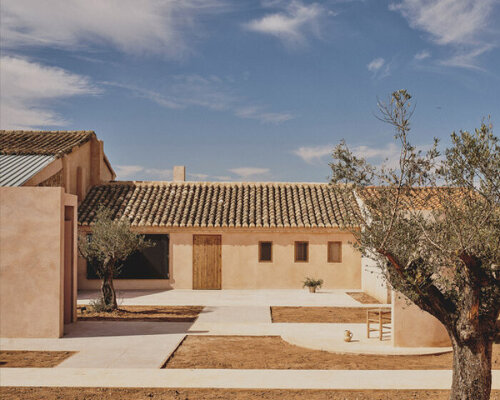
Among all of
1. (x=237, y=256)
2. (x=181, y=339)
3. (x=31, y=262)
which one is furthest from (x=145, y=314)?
(x=237, y=256)

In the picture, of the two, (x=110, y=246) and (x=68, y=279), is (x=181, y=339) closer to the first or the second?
(x=68, y=279)

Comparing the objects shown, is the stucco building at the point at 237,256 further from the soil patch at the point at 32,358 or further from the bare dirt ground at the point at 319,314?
the soil patch at the point at 32,358

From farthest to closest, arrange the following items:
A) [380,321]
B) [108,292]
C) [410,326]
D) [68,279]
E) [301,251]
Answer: [301,251] → [108,292] → [68,279] → [380,321] → [410,326]

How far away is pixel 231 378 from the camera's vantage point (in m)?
10.0

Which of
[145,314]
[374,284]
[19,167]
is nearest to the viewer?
[145,314]

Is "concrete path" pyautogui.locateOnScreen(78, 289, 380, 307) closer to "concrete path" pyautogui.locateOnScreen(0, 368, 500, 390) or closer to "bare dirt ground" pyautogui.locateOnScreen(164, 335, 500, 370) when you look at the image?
"bare dirt ground" pyautogui.locateOnScreen(164, 335, 500, 370)

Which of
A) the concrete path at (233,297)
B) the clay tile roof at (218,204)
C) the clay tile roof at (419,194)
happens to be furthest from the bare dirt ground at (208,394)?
the clay tile roof at (218,204)

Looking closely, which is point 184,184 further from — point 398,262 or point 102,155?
point 398,262

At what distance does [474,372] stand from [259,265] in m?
16.7

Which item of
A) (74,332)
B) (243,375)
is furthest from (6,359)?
(243,375)

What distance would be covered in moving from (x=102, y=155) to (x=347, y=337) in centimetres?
2060

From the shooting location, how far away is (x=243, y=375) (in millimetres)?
10203

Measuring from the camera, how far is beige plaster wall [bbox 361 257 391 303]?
2030 centimetres

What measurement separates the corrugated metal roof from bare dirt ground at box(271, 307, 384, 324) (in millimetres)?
9792
